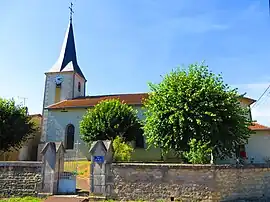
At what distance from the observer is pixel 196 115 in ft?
49.9

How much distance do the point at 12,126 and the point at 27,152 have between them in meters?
6.46

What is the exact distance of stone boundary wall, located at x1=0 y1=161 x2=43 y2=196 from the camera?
39.8 feet

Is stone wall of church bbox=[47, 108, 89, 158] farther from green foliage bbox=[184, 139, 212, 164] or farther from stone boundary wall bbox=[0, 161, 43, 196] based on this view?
green foliage bbox=[184, 139, 212, 164]

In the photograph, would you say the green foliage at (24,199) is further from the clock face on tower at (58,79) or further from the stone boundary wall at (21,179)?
the clock face on tower at (58,79)

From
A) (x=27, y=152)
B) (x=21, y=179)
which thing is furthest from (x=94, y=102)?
(x=21, y=179)

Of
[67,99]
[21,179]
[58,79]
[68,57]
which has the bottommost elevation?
[21,179]

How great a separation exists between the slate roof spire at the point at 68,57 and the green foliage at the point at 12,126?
10130mm

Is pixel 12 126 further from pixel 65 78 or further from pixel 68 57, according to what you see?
pixel 68 57

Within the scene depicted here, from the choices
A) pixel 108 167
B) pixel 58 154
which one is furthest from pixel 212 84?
pixel 58 154

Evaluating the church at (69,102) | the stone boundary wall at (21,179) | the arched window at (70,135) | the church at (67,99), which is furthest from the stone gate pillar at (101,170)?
the arched window at (70,135)

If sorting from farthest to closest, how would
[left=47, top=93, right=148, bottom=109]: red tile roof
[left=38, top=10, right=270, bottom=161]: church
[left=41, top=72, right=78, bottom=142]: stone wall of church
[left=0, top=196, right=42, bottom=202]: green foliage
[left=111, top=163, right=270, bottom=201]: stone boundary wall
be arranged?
[left=41, top=72, right=78, bottom=142]: stone wall of church < [left=47, top=93, right=148, bottom=109]: red tile roof < [left=38, top=10, right=270, bottom=161]: church < [left=0, top=196, right=42, bottom=202]: green foliage < [left=111, top=163, right=270, bottom=201]: stone boundary wall

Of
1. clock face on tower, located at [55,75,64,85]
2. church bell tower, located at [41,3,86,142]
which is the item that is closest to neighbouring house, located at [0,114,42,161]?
church bell tower, located at [41,3,86,142]

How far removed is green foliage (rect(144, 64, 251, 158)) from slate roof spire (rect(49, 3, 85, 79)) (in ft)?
68.4

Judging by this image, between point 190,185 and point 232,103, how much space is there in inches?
267
